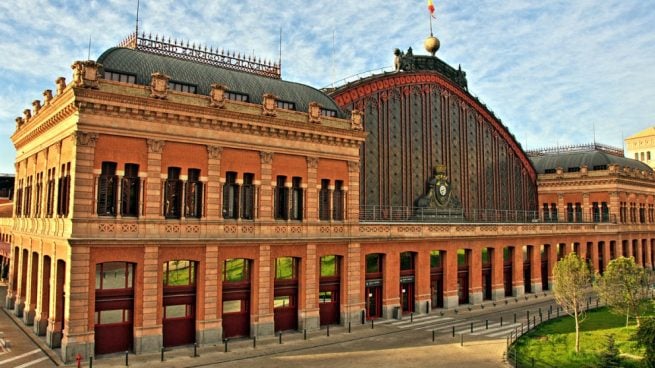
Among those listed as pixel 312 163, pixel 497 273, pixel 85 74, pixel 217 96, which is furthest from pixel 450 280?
pixel 85 74

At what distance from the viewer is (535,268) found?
57.8 meters

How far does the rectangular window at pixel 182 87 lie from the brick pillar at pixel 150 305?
1121 centimetres

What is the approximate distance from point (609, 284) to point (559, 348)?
8.94 metres

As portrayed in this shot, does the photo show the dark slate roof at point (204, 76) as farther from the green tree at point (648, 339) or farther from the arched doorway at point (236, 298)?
the green tree at point (648, 339)

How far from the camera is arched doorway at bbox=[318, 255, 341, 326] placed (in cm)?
3866

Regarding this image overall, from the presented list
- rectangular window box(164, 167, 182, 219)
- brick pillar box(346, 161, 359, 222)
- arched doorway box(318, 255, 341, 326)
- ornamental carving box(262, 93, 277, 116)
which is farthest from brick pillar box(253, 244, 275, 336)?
ornamental carving box(262, 93, 277, 116)

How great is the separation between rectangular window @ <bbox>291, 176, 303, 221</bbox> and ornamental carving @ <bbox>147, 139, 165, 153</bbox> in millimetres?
9924

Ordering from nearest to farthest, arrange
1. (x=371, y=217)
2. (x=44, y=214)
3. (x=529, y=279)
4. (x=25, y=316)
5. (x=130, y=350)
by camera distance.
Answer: (x=130, y=350)
(x=44, y=214)
(x=25, y=316)
(x=371, y=217)
(x=529, y=279)

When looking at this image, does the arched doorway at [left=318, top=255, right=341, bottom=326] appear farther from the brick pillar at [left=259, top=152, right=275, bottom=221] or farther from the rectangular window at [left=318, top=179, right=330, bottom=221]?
the brick pillar at [left=259, top=152, right=275, bottom=221]

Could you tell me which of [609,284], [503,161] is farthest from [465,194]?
[609,284]

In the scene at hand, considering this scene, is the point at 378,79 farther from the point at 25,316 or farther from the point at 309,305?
the point at 25,316

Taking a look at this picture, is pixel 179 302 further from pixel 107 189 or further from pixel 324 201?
pixel 324 201

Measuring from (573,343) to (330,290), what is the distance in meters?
16.7

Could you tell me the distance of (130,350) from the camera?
3003cm
